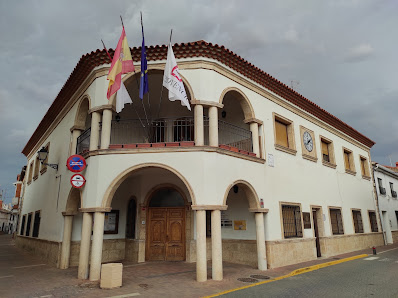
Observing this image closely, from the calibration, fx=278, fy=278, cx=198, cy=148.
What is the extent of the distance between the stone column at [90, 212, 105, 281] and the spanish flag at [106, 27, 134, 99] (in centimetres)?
406

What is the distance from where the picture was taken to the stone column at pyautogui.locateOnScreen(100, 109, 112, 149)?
9.52m

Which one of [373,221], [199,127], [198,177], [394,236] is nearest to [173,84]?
[199,127]

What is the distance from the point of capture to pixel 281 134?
42.8 feet

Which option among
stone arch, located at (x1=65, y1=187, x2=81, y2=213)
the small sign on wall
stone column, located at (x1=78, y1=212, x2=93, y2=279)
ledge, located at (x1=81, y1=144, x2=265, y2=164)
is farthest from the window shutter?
stone arch, located at (x1=65, y1=187, x2=81, y2=213)

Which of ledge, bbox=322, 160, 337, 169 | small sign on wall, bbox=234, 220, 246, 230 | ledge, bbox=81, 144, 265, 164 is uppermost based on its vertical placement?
ledge, bbox=322, 160, 337, 169

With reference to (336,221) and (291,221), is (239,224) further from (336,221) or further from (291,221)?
(336,221)

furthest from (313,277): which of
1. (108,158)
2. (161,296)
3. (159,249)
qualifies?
(108,158)

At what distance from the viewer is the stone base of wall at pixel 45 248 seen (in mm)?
11436

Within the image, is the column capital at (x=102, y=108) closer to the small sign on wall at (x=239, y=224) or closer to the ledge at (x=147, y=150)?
the ledge at (x=147, y=150)

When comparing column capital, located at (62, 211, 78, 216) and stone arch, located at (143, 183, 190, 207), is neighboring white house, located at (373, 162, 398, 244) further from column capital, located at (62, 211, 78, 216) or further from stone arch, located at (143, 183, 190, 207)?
column capital, located at (62, 211, 78, 216)

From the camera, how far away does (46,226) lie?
44.8ft

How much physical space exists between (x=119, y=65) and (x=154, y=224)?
21.9 feet

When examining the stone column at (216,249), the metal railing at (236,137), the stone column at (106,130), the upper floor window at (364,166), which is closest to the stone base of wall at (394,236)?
the upper floor window at (364,166)

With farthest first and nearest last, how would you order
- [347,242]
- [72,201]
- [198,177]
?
[347,242]
[72,201]
[198,177]
